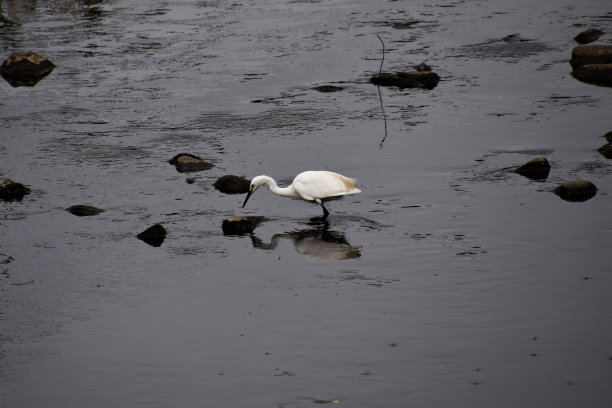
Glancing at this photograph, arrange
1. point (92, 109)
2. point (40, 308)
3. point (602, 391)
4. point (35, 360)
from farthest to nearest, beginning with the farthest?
point (92, 109) < point (40, 308) < point (35, 360) < point (602, 391)

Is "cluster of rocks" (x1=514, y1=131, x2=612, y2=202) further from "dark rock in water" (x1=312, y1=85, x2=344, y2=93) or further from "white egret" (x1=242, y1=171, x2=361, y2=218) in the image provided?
"dark rock in water" (x1=312, y1=85, x2=344, y2=93)

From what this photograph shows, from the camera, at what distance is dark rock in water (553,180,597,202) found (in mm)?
18141

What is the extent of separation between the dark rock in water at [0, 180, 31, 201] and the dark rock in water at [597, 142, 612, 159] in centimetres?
1172

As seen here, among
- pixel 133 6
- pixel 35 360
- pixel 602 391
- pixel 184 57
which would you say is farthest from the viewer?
pixel 133 6

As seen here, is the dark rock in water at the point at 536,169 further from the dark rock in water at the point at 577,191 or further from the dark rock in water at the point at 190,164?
the dark rock in water at the point at 190,164

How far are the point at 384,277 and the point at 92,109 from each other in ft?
41.9

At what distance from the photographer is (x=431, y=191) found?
61.4ft

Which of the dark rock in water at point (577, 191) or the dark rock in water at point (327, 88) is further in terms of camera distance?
the dark rock in water at point (327, 88)

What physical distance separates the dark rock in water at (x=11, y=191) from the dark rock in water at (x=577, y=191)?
34.1ft

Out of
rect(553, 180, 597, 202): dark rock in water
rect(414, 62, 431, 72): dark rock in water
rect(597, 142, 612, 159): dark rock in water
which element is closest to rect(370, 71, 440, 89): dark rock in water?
rect(414, 62, 431, 72): dark rock in water

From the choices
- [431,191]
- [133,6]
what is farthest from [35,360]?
[133,6]

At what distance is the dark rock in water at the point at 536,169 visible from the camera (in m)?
19.2

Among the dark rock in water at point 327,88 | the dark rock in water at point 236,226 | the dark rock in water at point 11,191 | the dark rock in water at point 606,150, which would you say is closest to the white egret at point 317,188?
the dark rock in water at point 236,226

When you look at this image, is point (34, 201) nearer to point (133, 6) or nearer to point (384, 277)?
point (384, 277)
